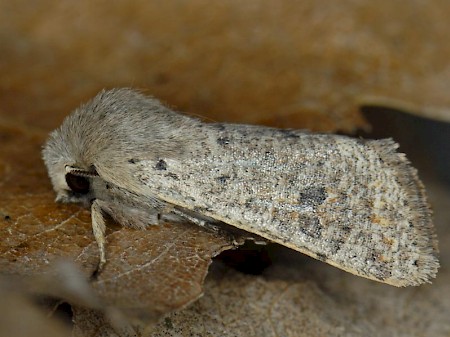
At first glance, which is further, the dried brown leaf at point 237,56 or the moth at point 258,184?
the dried brown leaf at point 237,56

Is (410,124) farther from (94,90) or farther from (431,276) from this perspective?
(94,90)

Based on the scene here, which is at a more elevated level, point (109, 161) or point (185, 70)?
point (185, 70)

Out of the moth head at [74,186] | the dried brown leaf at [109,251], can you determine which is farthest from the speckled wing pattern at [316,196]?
the moth head at [74,186]

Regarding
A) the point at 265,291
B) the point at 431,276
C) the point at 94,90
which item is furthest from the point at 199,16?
the point at 431,276

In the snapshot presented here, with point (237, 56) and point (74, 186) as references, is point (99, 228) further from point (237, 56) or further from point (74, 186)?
point (237, 56)

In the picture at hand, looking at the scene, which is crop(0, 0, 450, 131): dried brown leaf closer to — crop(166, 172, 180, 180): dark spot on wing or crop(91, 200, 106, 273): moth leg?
crop(166, 172, 180, 180): dark spot on wing

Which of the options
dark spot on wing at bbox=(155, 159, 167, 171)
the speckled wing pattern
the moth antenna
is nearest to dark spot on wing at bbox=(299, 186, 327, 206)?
the speckled wing pattern

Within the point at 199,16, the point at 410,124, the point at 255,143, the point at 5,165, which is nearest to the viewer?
the point at 255,143

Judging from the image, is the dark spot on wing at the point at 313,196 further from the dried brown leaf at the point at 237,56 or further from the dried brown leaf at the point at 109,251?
the dried brown leaf at the point at 237,56

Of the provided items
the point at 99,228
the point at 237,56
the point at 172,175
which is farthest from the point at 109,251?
the point at 237,56
